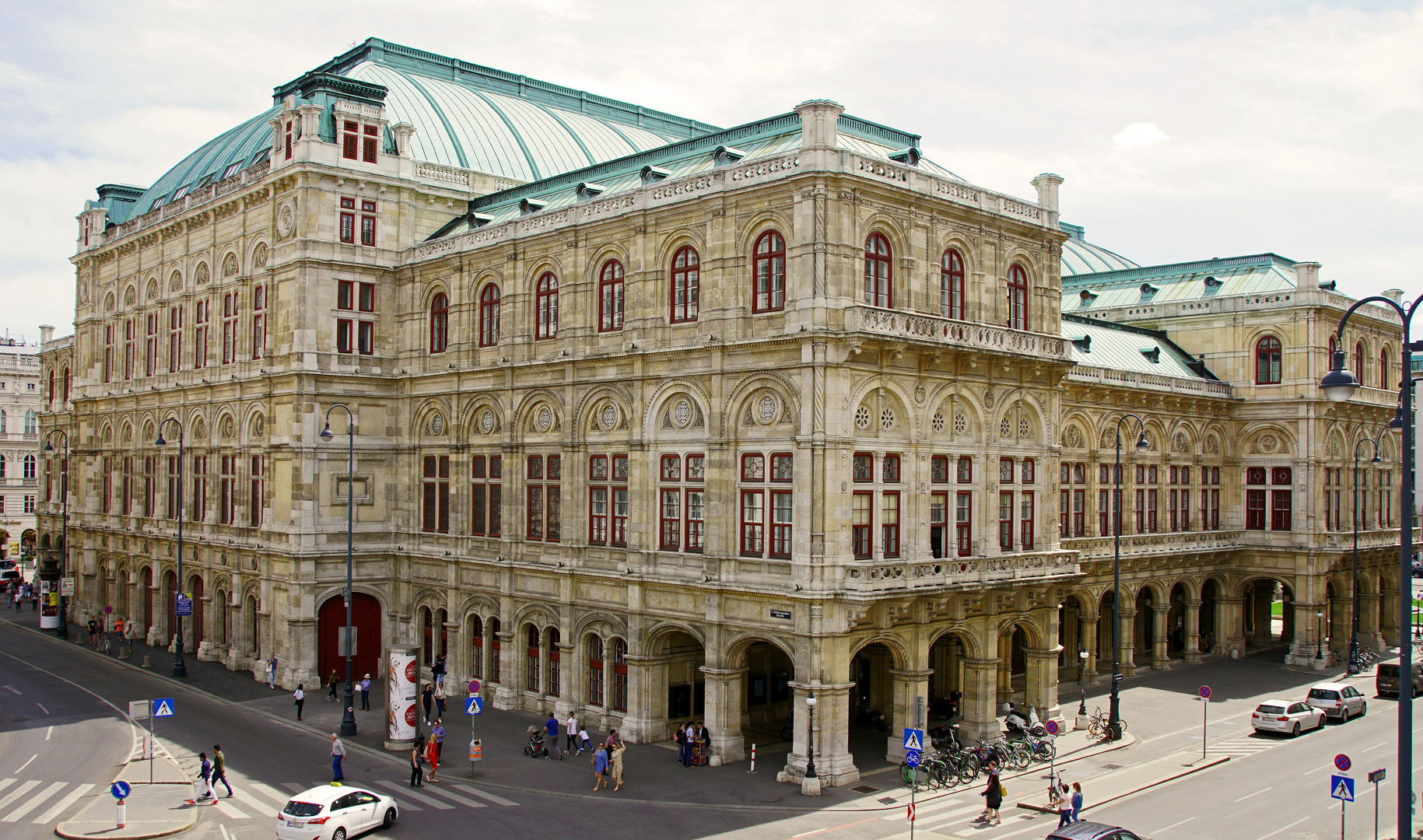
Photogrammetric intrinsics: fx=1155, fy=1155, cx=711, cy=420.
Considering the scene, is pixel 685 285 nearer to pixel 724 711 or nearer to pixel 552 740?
pixel 724 711

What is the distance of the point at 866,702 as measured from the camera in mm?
43844

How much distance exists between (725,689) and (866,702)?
870cm

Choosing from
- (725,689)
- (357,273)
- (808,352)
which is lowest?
(725,689)

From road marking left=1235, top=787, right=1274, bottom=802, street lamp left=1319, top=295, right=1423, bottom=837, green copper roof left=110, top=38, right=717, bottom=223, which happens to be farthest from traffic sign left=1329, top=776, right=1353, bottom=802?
green copper roof left=110, top=38, right=717, bottom=223

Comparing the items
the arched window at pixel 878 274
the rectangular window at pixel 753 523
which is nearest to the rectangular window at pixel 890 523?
→ the rectangular window at pixel 753 523

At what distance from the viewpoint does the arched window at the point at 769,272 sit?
36.8 m

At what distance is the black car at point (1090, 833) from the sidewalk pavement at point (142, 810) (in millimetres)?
22366

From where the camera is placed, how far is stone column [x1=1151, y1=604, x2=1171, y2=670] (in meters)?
56.2

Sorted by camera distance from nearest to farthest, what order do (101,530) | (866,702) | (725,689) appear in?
(725,689), (866,702), (101,530)

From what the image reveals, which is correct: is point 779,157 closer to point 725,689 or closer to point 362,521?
point 725,689

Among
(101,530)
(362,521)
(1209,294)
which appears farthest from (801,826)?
(101,530)

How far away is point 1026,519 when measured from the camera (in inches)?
1647

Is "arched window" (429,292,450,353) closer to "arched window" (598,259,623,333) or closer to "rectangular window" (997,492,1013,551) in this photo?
"arched window" (598,259,623,333)

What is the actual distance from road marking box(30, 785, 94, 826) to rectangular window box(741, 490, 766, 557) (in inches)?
828
